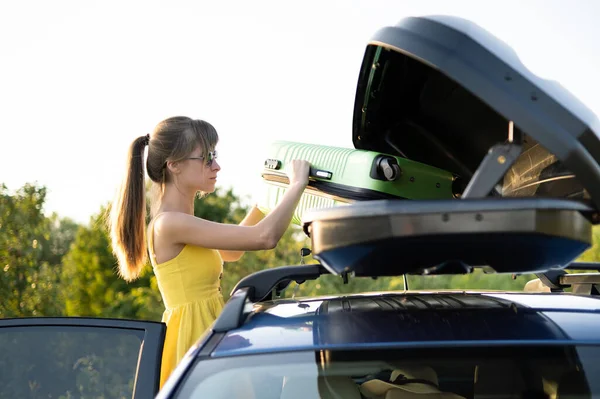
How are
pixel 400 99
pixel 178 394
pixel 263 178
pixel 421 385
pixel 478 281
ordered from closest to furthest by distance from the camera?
pixel 178 394 → pixel 421 385 → pixel 400 99 → pixel 263 178 → pixel 478 281

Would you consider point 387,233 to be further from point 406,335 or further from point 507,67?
point 507,67

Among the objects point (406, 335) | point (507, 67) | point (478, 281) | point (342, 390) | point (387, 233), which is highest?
point (507, 67)

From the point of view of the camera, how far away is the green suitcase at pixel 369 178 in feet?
11.2

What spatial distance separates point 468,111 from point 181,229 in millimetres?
1053

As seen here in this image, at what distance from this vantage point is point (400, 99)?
11.1 ft

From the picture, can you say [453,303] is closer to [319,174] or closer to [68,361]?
[319,174]

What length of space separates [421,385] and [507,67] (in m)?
0.81

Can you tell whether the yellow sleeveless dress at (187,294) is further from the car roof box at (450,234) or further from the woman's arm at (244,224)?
the car roof box at (450,234)

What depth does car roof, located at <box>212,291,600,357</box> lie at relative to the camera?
223 cm

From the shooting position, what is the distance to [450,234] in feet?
→ 7.07

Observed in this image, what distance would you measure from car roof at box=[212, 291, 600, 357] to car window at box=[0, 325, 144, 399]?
23.2 inches

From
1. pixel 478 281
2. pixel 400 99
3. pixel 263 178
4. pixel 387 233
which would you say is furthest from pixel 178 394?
pixel 478 281

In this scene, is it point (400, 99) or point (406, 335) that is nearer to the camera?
point (406, 335)

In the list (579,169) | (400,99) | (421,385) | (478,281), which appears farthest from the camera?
(478,281)
